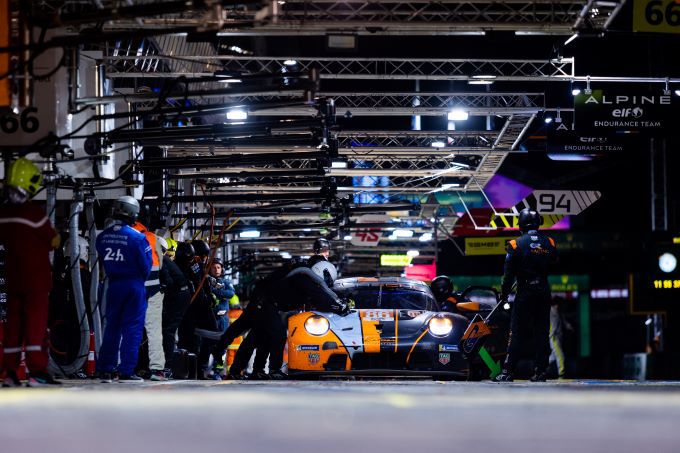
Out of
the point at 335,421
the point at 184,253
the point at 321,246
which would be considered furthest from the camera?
the point at 321,246

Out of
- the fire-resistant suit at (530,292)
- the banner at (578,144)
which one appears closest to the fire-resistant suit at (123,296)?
the fire-resistant suit at (530,292)

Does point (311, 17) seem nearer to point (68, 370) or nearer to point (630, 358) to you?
point (68, 370)

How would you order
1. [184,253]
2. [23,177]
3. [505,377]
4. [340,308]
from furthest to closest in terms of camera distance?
[184,253] → [340,308] → [505,377] → [23,177]

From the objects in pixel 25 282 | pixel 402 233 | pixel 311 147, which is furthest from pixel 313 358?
pixel 402 233

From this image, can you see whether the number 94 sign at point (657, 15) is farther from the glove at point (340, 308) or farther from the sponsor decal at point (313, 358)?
the sponsor decal at point (313, 358)

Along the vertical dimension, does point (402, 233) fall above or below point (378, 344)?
above

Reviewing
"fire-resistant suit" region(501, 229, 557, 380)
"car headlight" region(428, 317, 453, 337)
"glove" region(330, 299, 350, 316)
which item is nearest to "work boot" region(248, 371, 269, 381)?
"glove" region(330, 299, 350, 316)

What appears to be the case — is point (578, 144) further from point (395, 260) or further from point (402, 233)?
point (395, 260)

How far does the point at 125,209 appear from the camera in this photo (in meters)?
12.5

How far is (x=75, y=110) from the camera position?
1477 cm

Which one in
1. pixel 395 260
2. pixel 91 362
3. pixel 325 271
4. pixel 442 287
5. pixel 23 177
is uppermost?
pixel 23 177

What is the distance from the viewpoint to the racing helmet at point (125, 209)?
12.4 m

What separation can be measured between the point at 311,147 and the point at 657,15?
6.61 metres

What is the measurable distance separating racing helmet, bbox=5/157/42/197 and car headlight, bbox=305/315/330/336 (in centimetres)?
393
